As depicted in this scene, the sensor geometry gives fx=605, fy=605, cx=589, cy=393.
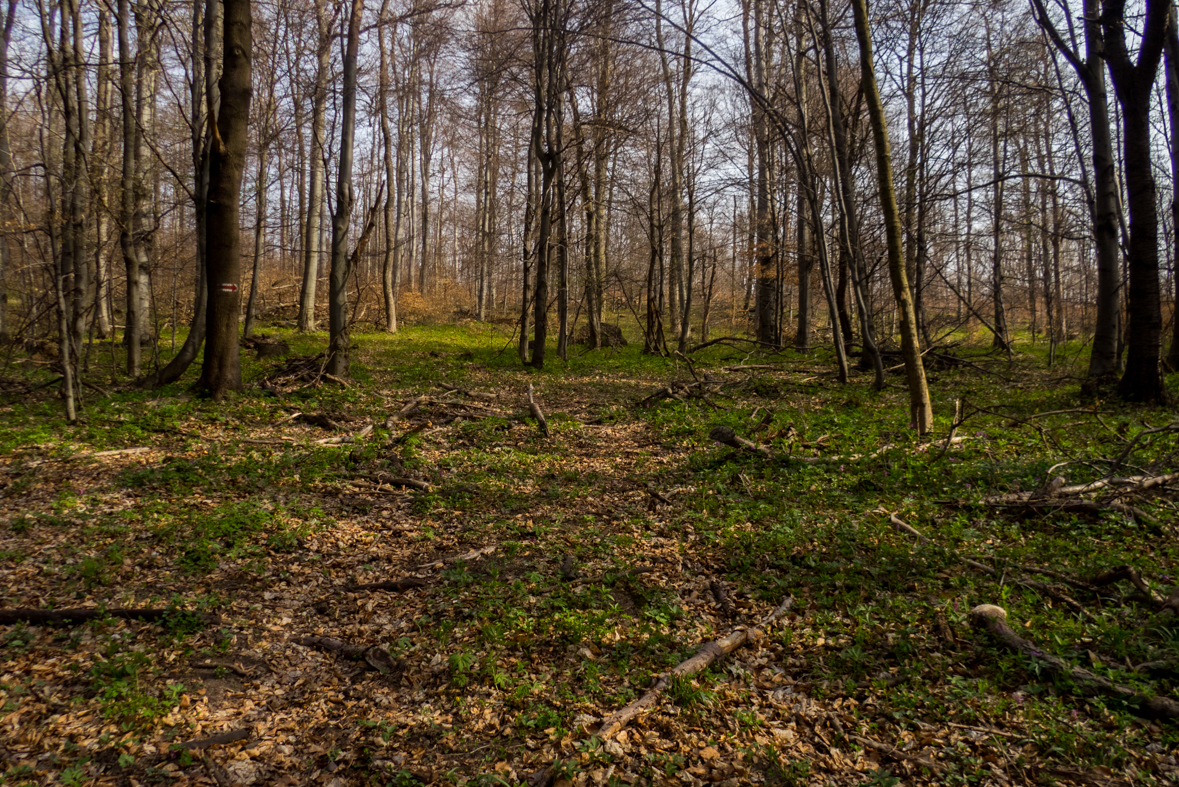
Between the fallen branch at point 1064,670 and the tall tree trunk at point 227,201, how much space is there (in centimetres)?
915

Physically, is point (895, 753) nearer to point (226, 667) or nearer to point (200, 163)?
point (226, 667)

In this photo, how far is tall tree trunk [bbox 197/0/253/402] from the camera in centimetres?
847

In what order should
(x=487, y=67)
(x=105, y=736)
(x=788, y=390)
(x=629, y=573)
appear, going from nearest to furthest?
(x=105, y=736), (x=629, y=573), (x=788, y=390), (x=487, y=67)

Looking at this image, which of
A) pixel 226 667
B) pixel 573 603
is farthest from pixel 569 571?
pixel 226 667

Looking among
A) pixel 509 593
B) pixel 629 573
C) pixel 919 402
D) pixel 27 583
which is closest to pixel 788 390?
pixel 919 402

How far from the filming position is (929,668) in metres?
3.29

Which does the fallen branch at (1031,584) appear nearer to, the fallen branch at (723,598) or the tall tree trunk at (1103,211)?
the fallen branch at (723,598)

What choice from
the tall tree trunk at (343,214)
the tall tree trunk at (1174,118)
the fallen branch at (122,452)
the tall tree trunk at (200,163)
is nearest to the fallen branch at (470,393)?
the tall tree trunk at (343,214)

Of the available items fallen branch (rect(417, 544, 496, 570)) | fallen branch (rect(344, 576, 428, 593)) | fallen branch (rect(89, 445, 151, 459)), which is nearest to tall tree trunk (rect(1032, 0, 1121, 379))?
fallen branch (rect(417, 544, 496, 570))

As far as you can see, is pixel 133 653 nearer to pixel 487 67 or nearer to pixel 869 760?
pixel 869 760

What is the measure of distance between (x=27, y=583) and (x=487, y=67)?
14980mm

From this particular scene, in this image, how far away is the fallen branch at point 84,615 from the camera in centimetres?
340

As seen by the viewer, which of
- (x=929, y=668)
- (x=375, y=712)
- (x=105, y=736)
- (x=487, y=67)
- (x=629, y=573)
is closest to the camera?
(x=105, y=736)

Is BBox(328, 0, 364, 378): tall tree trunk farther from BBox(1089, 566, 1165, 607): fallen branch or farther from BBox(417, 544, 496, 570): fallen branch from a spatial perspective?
BBox(1089, 566, 1165, 607): fallen branch
